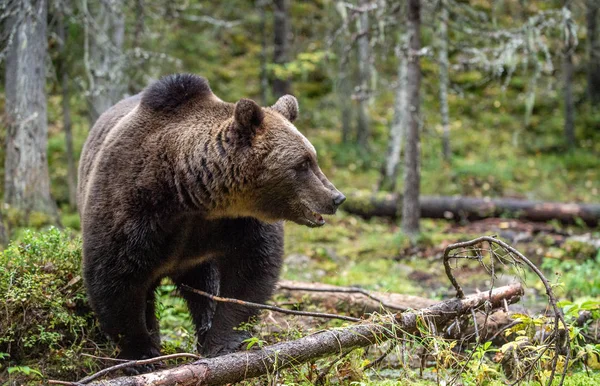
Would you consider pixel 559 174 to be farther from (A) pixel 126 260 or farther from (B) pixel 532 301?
(A) pixel 126 260

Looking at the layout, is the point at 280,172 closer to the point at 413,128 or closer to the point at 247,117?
the point at 247,117

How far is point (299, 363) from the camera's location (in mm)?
4398

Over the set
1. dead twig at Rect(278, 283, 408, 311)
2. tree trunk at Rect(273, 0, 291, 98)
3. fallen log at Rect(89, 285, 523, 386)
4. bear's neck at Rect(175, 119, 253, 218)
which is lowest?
dead twig at Rect(278, 283, 408, 311)

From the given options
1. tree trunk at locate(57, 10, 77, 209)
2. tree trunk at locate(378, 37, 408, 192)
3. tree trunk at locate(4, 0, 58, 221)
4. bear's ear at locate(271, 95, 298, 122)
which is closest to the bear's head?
bear's ear at locate(271, 95, 298, 122)

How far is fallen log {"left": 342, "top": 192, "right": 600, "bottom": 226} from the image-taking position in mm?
15172

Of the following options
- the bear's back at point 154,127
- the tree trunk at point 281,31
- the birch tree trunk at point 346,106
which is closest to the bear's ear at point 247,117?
the bear's back at point 154,127

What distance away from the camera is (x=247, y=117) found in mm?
4766

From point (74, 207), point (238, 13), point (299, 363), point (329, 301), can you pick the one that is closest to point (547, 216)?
point (329, 301)

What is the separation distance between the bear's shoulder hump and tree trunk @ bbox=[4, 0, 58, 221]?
5.16 metres

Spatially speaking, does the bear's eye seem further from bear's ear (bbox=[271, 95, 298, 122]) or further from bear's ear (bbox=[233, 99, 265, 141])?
bear's ear (bbox=[271, 95, 298, 122])

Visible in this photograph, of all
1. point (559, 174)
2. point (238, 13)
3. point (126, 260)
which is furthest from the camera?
point (238, 13)

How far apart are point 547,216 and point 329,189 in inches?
470

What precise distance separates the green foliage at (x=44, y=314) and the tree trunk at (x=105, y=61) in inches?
228

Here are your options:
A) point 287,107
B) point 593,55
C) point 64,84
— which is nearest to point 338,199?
point 287,107
